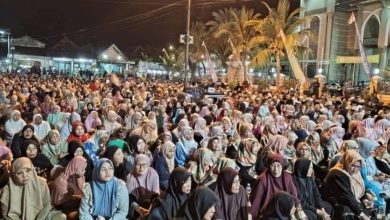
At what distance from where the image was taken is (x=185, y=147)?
7.59 metres

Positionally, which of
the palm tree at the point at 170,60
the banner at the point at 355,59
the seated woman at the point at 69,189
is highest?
the palm tree at the point at 170,60

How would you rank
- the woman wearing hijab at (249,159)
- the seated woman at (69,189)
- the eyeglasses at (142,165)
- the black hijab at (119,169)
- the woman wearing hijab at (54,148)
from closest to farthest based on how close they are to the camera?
1. the seated woman at (69,189)
2. the eyeglasses at (142,165)
3. the black hijab at (119,169)
4. the woman wearing hijab at (249,159)
5. the woman wearing hijab at (54,148)

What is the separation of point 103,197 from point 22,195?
81 cm

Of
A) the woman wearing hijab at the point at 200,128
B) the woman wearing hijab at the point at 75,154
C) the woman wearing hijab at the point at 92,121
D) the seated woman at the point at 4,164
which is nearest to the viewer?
the seated woman at the point at 4,164

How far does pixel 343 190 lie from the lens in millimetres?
5191

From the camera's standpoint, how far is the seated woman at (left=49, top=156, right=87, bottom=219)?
4.82 m

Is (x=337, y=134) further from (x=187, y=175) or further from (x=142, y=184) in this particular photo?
(x=187, y=175)

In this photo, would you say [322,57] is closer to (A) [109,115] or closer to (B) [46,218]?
(A) [109,115]

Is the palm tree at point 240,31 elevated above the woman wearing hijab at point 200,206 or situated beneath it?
elevated above

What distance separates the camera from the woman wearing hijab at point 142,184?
207 inches

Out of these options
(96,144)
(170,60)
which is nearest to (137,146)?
(96,144)

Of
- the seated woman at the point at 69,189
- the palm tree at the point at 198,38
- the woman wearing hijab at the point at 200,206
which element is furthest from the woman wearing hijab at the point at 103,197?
the palm tree at the point at 198,38

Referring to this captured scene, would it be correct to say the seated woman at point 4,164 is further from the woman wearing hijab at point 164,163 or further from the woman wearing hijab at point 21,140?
the woman wearing hijab at point 164,163

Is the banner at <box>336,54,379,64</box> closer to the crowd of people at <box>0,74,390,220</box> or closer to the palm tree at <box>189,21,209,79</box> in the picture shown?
the palm tree at <box>189,21,209,79</box>
